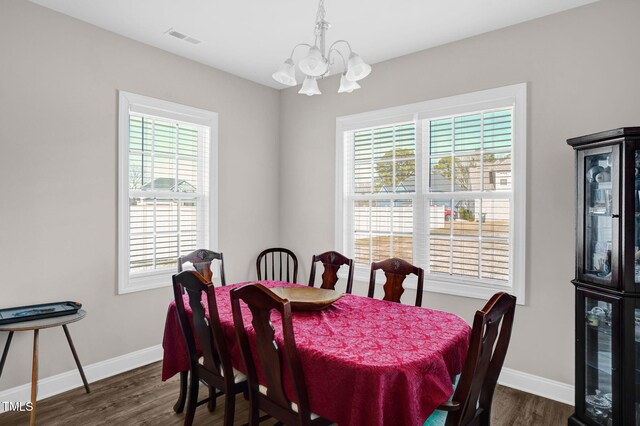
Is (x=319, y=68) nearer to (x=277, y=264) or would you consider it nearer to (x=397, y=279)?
(x=397, y=279)

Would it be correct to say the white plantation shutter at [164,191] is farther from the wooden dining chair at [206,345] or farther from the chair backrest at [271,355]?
the chair backrest at [271,355]

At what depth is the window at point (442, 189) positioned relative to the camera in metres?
3.06

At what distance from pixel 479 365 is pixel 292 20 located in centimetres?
272

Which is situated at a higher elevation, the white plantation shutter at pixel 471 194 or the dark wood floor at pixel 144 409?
the white plantation shutter at pixel 471 194

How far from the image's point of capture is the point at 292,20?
2967mm

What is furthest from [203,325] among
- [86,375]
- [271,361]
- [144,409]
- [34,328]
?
[86,375]

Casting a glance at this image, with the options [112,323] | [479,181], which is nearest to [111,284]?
[112,323]

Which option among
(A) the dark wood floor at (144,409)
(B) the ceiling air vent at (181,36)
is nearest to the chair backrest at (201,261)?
(A) the dark wood floor at (144,409)

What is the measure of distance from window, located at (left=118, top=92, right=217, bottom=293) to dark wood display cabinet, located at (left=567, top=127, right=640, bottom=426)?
3.22 m

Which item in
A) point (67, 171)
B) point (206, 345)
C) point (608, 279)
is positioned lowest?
point (206, 345)

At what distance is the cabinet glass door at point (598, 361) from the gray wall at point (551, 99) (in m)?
0.42

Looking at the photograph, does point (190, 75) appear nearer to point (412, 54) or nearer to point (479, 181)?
point (412, 54)

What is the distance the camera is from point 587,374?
237cm

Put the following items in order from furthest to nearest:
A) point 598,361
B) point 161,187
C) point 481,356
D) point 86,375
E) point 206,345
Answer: point 161,187, point 86,375, point 598,361, point 206,345, point 481,356
